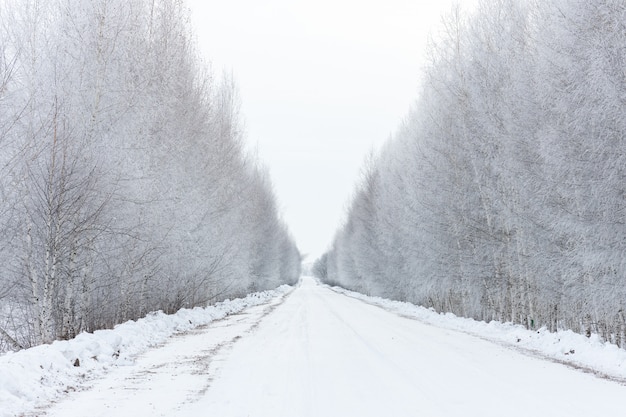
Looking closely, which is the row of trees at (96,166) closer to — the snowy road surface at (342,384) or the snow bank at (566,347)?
the snowy road surface at (342,384)

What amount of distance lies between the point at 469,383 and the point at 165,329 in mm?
10582

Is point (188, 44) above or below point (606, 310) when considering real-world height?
above

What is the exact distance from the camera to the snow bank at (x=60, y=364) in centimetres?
632

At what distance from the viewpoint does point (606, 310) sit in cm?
1149

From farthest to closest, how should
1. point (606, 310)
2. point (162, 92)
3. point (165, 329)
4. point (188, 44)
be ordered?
point (188, 44) → point (162, 92) → point (165, 329) → point (606, 310)

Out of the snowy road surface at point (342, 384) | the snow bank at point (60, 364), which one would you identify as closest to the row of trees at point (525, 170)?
the snowy road surface at point (342, 384)

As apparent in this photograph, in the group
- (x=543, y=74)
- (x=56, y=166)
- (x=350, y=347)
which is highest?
(x=543, y=74)

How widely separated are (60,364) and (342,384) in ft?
14.7

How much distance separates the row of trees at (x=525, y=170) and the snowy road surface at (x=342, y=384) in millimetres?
3248

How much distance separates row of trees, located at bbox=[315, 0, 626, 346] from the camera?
11.0m

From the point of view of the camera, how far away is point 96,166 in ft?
38.2

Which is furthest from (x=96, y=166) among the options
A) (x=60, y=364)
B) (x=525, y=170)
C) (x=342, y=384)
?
(x=525, y=170)

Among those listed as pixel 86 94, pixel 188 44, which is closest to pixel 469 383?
pixel 86 94

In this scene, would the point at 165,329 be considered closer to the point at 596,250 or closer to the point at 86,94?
the point at 86,94
